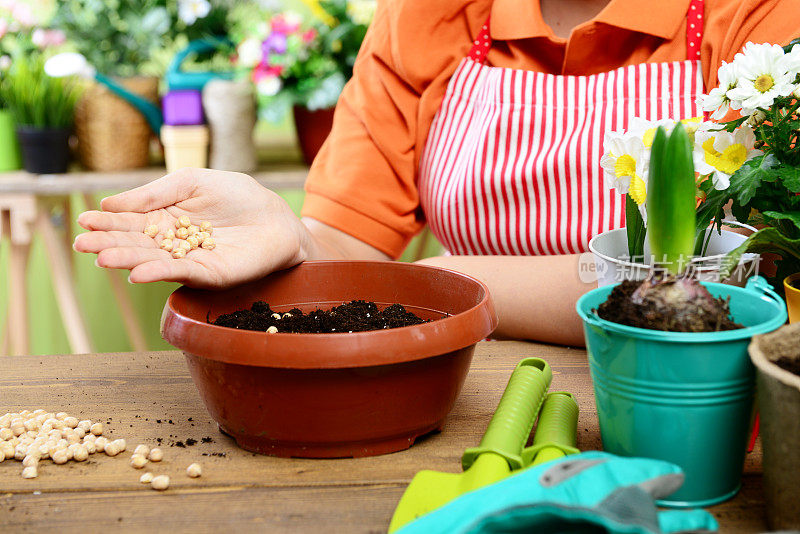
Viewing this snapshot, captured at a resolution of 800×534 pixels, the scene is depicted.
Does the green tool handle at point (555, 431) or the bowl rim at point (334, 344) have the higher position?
the bowl rim at point (334, 344)

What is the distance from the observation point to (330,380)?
65 cm

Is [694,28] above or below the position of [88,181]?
above

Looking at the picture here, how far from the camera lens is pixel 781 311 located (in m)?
0.58

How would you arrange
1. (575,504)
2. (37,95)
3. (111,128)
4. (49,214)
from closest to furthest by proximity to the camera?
(575,504), (37,95), (111,128), (49,214)

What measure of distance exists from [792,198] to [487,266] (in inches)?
19.3

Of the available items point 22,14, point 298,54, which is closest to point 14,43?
point 22,14

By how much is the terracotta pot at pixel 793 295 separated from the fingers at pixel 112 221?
0.66m

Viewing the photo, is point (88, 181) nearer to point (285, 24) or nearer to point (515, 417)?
point (285, 24)

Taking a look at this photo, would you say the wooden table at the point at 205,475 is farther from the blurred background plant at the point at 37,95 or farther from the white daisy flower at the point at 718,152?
the blurred background plant at the point at 37,95

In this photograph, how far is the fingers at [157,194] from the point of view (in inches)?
32.8

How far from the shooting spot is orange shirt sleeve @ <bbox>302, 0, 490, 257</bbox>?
1.31 metres

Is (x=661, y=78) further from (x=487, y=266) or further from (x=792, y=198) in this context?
(x=792, y=198)

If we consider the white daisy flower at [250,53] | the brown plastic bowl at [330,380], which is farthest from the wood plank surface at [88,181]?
the brown plastic bowl at [330,380]

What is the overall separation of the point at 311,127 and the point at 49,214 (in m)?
0.85
